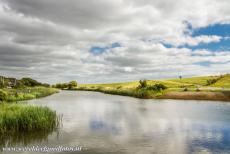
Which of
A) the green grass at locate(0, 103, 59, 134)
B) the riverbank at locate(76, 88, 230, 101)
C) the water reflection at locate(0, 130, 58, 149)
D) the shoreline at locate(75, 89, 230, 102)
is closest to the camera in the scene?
the water reflection at locate(0, 130, 58, 149)

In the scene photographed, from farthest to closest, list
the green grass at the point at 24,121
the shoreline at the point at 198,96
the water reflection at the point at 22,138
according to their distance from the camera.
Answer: the shoreline at the point at 198,96
the green grass at the point at 24,121
the water reflection at the point at 22,138

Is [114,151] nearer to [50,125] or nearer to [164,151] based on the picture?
[164,151]

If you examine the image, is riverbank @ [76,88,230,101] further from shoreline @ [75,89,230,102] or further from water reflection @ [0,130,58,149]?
water reflection @ [0,130,58,149]

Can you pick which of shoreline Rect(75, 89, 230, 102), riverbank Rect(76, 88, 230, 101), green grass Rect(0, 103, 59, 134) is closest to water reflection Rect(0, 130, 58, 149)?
green grass Rect(0, 103, 59, 134)

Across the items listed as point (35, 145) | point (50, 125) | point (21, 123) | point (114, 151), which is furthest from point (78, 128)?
point (114, 151)

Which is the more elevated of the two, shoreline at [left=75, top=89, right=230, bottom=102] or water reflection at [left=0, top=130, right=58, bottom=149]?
shoreline at [left=75, top=89, right=230, bottom=102]

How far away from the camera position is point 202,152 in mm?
17766

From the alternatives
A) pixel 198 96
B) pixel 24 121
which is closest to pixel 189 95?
pixel 198 96

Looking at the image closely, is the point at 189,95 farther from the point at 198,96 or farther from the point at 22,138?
the point at 22,138

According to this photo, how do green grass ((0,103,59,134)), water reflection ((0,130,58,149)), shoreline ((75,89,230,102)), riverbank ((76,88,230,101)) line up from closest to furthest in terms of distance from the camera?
water reflection ((0,130,58,149)) < green grass ((0,103,59,134)) < shoreline ((75,89,230,102)) < riverbank ((76,88,230,101))

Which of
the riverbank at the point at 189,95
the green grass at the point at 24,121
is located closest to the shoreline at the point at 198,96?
the riverbank at the point at 189,95

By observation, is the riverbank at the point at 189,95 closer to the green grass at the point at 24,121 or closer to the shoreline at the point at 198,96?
the shoreline at the point at 198,96

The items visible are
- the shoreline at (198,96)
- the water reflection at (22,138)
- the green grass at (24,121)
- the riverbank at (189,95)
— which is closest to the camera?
the water reflection at (22,138)

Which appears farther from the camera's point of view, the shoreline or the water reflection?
the shoreline
